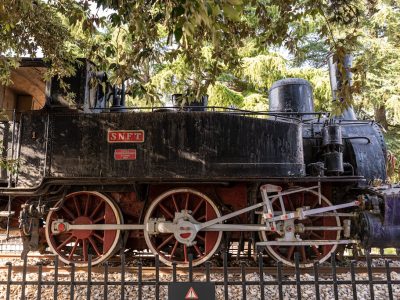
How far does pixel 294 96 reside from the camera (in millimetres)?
6523

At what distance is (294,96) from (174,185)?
2798 mm

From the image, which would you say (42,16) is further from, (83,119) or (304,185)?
(304,185)

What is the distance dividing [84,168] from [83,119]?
0.66 metres

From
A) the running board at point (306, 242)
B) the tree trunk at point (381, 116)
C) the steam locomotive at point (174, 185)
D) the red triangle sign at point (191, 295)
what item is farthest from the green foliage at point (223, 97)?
the red triangle sign at point (191, 295)

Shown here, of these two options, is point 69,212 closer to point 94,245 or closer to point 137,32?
point 94,245

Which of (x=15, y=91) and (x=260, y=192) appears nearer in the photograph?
(x=260, y=192)

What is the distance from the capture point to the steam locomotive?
486cm

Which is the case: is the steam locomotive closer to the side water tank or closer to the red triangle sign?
the side water tank

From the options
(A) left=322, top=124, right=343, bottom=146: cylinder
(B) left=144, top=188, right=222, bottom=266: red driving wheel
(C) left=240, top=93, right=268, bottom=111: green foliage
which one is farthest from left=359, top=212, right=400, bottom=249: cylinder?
(C) left=240, top=93, right=268, bottom=111: green foliage

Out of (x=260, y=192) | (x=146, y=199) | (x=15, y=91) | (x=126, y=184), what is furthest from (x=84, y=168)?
(x=260, y=192)

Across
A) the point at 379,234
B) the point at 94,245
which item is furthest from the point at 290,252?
the point at 94,245

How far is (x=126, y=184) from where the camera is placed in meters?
5.05

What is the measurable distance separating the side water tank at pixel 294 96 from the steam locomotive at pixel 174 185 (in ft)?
4.03

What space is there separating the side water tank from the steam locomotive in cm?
123
